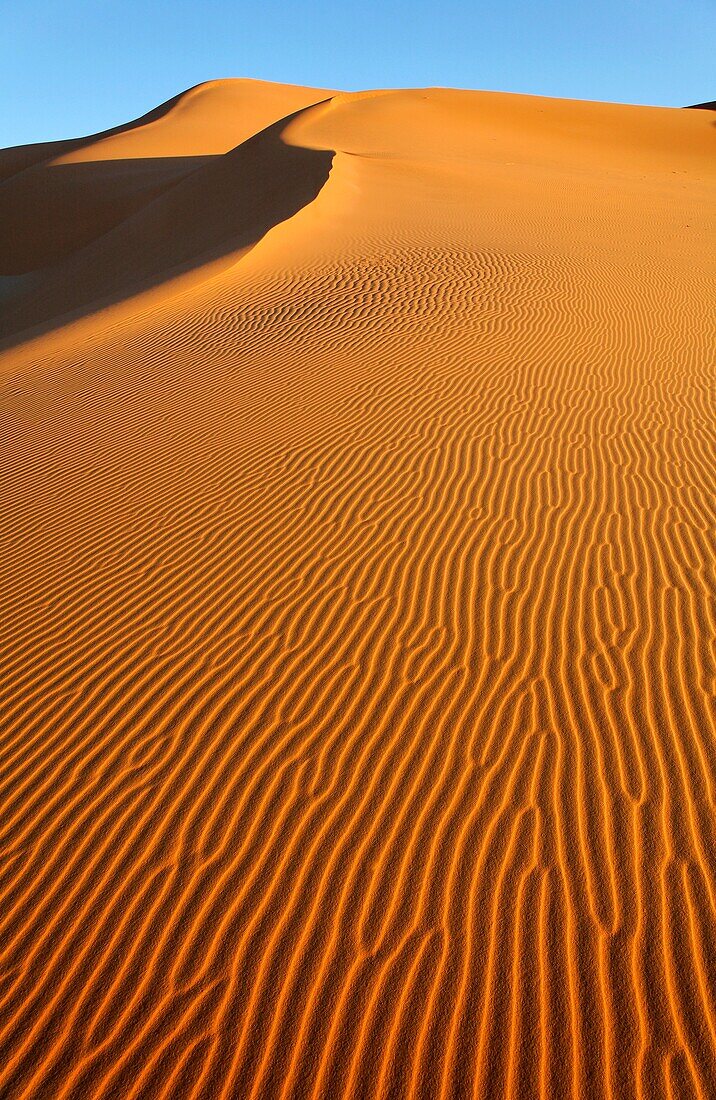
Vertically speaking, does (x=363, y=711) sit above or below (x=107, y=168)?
below

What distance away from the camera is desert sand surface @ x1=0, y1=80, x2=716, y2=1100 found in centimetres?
319

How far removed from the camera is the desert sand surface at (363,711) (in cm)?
319

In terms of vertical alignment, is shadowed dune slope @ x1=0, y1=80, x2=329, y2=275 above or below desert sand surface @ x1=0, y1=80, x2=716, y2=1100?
above

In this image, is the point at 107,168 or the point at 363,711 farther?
the point at 107,168

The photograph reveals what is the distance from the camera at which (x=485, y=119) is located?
40.0 metres

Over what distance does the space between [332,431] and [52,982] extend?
5889 millimetres

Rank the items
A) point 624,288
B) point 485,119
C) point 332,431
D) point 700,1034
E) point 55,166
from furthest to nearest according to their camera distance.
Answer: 1. point 485,119
2. point 55,166
3. point 624,288
4. point 332,431
5. point 700,1034

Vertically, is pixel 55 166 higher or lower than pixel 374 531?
higher

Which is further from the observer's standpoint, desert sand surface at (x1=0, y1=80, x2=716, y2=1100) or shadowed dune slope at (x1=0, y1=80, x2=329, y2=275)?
shadowed dune slope at (x1=0, y1=80, x2=329, y2=275)

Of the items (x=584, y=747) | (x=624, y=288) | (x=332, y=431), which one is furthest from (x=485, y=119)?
(x=584, y=747)

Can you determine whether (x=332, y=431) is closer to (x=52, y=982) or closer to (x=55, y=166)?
(x=52, y=982)

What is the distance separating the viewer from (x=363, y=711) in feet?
15.5

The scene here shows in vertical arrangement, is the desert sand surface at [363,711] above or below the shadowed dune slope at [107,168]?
below

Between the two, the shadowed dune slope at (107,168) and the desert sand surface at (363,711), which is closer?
the desert sand surface at (363,711)
